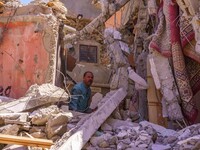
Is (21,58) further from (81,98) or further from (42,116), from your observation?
(42,116)

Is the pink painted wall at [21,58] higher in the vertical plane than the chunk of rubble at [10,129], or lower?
higher

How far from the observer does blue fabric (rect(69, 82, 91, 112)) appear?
22.8 feet

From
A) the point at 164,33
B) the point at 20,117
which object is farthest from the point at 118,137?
the point at 164,33

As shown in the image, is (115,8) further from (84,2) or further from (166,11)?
(84,2)

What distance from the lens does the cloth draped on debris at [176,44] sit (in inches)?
265

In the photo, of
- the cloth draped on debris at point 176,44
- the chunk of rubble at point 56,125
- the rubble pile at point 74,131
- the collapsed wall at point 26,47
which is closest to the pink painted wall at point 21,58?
the collapsed wall at point 26,47

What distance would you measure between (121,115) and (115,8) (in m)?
3.39

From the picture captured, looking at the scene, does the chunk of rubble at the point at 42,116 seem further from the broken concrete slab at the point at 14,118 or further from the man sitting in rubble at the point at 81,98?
the man sitting in rubble at the point at 81,98

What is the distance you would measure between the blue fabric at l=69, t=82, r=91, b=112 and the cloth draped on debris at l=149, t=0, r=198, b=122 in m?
1.42

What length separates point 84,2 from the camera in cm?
1722

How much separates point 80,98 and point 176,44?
189 centimetres

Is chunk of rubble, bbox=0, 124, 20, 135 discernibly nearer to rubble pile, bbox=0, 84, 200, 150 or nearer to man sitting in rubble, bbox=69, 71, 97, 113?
rubble pile, bbox=0, 84, 200, 150

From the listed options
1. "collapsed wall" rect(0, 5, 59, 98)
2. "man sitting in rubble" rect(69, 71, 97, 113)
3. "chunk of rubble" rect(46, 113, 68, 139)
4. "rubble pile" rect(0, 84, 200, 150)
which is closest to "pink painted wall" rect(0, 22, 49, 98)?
"collapsed wall" rect(0, 5, 59, 98)

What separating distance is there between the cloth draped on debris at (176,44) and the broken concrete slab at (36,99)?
7.02 feet
